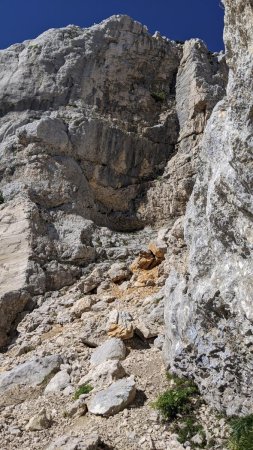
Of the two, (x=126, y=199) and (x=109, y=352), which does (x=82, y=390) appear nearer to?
(x=109, y=352)

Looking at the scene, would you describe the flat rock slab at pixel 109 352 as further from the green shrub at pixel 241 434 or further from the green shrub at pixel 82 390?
the green shrub at pixel 241 434

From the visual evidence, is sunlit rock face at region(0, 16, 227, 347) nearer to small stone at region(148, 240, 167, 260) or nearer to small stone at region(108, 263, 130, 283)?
small stone at region(108, 263, 130, 283)

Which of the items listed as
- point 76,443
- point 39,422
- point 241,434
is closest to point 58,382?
point 39,422

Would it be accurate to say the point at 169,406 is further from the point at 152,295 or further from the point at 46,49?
the point at 46,49

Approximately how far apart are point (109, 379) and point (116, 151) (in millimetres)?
16868

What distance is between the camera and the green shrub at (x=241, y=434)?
9.66m

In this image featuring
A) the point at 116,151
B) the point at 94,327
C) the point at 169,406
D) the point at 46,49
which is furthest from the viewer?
the point at 46,49

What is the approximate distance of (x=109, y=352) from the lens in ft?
47.4

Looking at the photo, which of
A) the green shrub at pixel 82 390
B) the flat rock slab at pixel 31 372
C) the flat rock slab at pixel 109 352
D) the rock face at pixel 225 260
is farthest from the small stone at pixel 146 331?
the green shrub at pixel 82 390

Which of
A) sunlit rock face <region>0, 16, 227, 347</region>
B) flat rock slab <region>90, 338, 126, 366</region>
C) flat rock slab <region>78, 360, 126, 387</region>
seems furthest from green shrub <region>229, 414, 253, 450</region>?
sunlit rock face <region>0, 16, 227, 347</region>

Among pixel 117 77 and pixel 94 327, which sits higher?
pixel 117 77

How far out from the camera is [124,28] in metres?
31.3

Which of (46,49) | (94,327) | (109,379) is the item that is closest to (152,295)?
(94,327)

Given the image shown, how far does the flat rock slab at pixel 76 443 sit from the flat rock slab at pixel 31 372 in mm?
3652
